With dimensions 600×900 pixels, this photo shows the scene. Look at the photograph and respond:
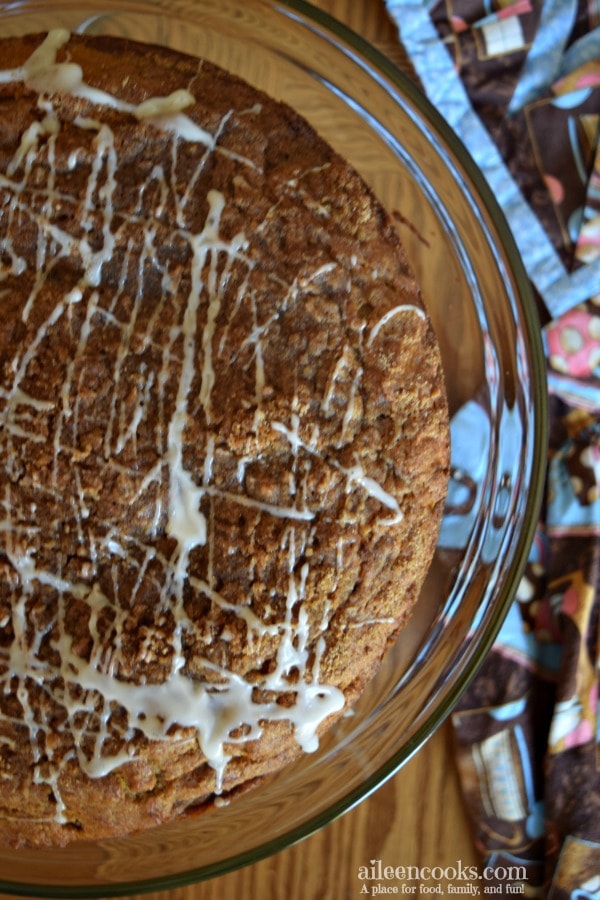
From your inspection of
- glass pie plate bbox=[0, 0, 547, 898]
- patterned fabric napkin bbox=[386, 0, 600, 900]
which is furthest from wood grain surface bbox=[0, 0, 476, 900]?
glass pie plate bbox=[0, 0, 547, 898]

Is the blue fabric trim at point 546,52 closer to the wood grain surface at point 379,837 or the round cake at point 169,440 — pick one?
the wood grain surface at point 379,837

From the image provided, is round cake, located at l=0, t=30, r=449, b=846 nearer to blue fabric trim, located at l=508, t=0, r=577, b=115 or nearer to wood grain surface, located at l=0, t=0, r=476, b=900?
wood grain surface, located at l=0, t=0, r=476, b=900

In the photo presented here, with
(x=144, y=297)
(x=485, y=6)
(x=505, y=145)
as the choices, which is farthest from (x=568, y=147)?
(x=144, y=297)

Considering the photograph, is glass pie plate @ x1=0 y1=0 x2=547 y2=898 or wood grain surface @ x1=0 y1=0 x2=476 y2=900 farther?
wood grain surface @ x1=0 y1=0 x2=476 y2=900

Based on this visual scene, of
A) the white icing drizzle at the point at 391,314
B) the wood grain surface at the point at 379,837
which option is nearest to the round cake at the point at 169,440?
the white icing drizzle at the point at 391,314

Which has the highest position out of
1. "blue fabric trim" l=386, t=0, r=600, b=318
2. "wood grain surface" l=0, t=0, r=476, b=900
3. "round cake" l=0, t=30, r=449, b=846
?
"blue fabric trim" l=386, t=0, r=600, b=318

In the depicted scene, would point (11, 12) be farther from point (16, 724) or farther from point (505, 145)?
point (16, 724)

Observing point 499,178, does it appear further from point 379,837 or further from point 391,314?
point 379,837
